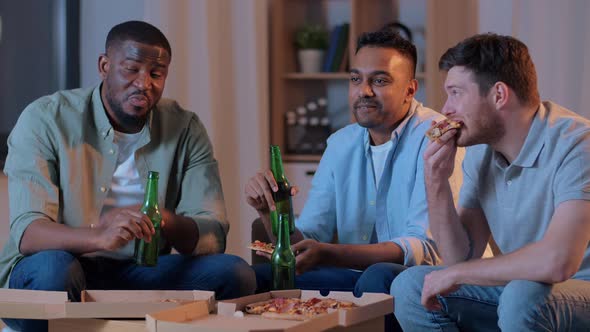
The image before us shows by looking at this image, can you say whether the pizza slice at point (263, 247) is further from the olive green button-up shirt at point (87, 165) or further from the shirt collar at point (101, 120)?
the shirt collar at point (101, 120)

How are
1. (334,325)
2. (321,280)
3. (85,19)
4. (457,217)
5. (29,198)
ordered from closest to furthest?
(334,325), (457,217), (29,198), (321,280), (85,19)

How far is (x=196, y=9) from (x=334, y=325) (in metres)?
3.05

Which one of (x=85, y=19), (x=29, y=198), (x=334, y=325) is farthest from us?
(x=85, y=19)

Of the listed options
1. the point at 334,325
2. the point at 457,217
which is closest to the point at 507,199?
the point at 457,217

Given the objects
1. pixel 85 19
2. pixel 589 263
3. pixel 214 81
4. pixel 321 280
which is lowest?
pixel 321 280

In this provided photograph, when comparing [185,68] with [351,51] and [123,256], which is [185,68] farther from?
[123,256]

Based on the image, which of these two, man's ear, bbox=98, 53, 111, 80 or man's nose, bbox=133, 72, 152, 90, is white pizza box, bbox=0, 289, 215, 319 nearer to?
man's nose, bbox=133, 72, 152, 90

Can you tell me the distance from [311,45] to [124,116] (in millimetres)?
2247

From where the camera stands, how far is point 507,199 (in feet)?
7.50

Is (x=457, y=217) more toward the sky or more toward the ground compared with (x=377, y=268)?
more toward the sky

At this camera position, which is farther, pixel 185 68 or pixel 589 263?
pixel 185 68

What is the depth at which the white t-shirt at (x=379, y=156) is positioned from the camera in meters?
2.90

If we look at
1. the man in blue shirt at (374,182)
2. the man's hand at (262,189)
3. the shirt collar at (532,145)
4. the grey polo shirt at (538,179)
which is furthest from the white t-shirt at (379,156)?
the shirt collar at (532,145)

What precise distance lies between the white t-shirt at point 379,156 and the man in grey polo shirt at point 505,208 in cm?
49
